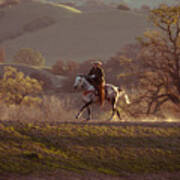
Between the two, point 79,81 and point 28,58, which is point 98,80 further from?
point 28,58

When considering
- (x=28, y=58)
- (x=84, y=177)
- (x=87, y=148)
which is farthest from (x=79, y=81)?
(x=28, y=58)

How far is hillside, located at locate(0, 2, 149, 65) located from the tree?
5356 cm

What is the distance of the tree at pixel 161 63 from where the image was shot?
77.3ft

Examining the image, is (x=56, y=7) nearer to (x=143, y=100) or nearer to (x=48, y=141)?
(x=143, y=100)

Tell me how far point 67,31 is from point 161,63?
7422 centimetres

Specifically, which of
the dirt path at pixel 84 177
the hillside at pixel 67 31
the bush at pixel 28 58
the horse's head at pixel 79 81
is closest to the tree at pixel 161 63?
the horse's head at pixel 79 81

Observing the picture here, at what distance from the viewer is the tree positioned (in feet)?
77.3

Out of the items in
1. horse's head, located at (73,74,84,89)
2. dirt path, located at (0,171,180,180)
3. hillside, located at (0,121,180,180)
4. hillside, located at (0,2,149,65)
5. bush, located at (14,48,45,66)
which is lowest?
dirt path, located at (0,171,180,180)

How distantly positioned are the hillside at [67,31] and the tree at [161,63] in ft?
176

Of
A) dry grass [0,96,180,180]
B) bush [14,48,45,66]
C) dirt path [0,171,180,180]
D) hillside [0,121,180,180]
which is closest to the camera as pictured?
dirt path [0,171,180,180]

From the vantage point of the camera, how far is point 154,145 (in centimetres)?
1466

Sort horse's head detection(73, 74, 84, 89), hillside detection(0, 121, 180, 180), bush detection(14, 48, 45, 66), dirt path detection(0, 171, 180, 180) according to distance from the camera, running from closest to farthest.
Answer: dirt path detection(0, 171, 180, 180) → hillside detection(0, 121, 180, 180) → horse's head detection(73, 74, 84, 89) → bush detection(14, 48, 45, 66)

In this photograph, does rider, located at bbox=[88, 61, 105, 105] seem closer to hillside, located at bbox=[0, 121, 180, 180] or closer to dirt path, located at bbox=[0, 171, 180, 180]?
hillside, located at bbox=[0, 121, 180, 180]

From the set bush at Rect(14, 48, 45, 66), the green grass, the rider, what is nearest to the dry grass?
the green grass
